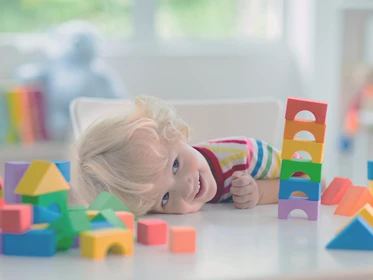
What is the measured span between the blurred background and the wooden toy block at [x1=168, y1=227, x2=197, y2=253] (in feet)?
7.36

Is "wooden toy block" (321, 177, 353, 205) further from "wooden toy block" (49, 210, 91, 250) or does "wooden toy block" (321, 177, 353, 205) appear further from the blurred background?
the blurred background

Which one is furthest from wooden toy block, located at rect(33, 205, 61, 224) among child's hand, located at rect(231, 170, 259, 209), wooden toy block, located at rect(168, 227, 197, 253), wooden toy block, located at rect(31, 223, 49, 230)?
child's hand, located at rect(231, 170, 259, 209)

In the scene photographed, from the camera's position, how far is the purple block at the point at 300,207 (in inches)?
35.3

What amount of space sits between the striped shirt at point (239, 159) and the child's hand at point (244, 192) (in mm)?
53

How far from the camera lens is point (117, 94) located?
2979mm

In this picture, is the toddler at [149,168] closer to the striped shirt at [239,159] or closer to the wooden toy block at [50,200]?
the striped shirt at [239,159]

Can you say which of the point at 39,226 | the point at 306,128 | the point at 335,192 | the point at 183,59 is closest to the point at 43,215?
the point at 39,226

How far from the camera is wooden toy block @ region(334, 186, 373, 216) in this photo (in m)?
0.94

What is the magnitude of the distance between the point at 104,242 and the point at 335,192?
509 mm

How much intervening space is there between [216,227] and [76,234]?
0.23 meters

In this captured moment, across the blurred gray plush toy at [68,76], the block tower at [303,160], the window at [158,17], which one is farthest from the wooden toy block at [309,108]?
the window at [158,17]

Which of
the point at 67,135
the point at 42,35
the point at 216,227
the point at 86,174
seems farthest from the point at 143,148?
the point at 42,35

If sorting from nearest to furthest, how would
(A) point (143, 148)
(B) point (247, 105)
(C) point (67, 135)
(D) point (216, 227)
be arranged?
(D) point (216, 227) → (A) point (143, 148) → (B) point (247, 105) → (C) point (67, 135)

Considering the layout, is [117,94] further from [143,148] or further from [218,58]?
[143,148]
